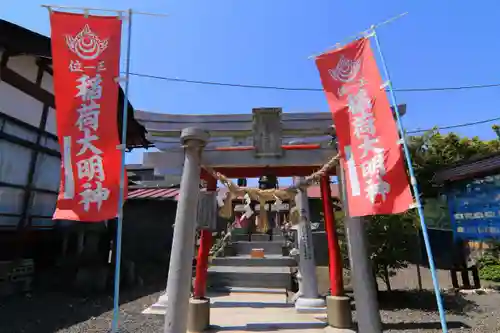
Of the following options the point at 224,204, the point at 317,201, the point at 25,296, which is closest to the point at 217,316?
the point at 224,204

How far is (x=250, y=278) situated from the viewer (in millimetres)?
13062

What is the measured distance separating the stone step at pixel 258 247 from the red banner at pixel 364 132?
13.8 metres

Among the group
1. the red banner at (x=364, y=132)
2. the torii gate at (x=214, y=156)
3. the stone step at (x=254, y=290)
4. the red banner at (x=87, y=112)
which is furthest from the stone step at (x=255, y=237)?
the red banner at (x=364, y=132)

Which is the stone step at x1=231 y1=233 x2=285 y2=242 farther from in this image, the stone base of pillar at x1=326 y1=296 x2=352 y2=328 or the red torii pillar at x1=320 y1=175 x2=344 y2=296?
the stone base of pillar at x1=326 y1=296 x2=352 y2=328

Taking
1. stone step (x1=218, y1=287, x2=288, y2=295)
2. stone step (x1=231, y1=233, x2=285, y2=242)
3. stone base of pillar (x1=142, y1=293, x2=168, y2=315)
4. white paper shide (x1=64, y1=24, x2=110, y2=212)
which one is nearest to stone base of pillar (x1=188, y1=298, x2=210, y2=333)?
stone base of pillar (x1=142, y1=293, x2=168, y2=315)

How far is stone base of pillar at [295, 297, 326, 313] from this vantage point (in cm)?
881

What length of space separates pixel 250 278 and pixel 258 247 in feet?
18.4

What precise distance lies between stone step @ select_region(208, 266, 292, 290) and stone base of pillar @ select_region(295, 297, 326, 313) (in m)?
3.64

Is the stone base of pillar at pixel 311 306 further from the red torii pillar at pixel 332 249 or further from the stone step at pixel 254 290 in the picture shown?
the stone step at pixel 254 290

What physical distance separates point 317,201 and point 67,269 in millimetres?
16536

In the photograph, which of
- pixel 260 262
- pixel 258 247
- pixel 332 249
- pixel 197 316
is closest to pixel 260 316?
pixel 197 316

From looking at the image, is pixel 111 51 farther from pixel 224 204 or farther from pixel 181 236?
pixel 224 204

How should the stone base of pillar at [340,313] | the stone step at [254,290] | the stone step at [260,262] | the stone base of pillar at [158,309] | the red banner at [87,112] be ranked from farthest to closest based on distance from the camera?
the stone step at [260,262]
the stone step at [254,290]
the stone base of pillar at [158,309]
the stone base of pillar at [340,313]
the red banner at [87,112]

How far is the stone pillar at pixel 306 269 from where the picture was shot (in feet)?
29.4
